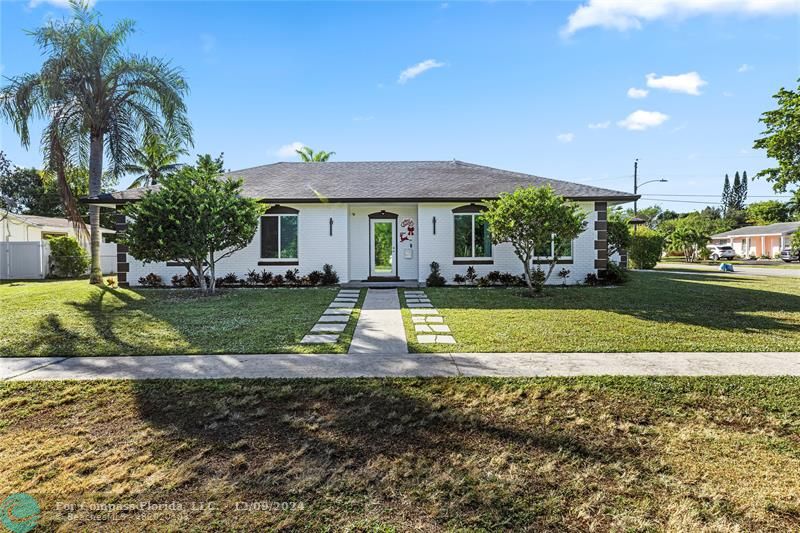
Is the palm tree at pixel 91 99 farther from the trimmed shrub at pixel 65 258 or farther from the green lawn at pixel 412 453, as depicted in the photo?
the green lawn at pixel 412 453

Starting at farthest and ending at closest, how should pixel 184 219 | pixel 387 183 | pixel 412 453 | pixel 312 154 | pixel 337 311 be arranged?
pixel 312 154 → pixel 387 183 → pixel 184 219 → pixel 337 311 → pixel 412 453

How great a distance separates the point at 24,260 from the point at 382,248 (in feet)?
55.6

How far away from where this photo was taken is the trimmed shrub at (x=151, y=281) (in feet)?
44.2

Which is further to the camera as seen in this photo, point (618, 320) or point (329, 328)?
point (618, 320)

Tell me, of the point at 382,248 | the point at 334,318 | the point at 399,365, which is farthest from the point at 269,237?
the point at 399,365

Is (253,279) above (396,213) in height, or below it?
below

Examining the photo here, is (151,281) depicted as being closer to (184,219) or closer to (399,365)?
(184,219)

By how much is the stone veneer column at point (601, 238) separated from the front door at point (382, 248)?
270 inches

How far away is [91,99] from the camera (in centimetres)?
1305

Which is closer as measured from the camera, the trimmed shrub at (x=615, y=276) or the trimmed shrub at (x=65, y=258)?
the trimmed shrub at (x=615, y=276)

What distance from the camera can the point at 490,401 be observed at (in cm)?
373

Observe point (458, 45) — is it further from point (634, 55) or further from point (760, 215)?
point (760, 215)

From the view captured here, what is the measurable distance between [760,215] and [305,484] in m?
67.0

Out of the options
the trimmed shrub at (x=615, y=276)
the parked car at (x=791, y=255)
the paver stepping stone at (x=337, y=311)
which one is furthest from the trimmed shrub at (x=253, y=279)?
the parked car at (x=791, y=255)
